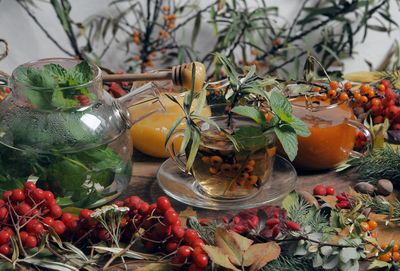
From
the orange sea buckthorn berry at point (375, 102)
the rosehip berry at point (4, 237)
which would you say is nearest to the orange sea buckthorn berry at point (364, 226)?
the orange sea buckthorn berry at point (375, 102)

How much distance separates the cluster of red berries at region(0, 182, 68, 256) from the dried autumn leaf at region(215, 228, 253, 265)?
19 centimetres

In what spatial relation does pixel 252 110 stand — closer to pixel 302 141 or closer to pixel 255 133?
pixel 255 133

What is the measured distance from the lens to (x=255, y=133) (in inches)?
35.7

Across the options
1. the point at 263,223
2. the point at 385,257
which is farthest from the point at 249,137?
the point at 385,257

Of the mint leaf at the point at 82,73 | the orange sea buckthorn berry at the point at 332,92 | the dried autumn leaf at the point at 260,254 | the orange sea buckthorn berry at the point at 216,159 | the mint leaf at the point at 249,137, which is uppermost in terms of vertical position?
the mint leaf at the point at 82,73

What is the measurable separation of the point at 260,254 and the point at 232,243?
0.11 ft

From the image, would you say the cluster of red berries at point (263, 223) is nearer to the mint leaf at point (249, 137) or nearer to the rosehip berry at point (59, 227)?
the mint leaf at point (249, 137)

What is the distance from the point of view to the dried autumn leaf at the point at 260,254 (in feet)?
2.48

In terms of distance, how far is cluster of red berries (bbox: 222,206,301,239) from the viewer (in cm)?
81

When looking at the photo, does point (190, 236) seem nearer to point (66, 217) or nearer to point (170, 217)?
point (170, 217)

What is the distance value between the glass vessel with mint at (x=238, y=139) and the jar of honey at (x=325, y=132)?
0.26 feet

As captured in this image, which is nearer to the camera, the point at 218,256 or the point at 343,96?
the point at 218,256

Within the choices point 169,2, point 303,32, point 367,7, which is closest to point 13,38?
point 169,2

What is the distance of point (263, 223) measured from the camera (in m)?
0.83
